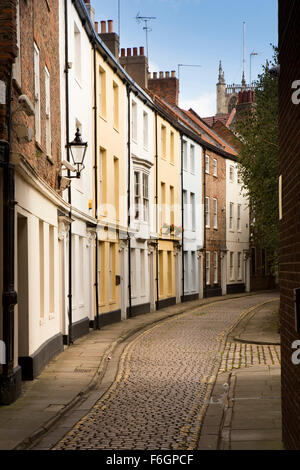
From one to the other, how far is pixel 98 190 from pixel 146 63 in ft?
39.5

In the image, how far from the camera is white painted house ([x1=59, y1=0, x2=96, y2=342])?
17.5 meters

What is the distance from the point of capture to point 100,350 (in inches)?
636

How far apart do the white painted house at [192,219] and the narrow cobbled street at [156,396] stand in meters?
16.2

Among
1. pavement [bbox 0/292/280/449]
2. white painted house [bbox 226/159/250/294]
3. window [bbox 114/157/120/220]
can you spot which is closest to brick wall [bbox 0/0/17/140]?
pavement [bbox 0/292/280/449]

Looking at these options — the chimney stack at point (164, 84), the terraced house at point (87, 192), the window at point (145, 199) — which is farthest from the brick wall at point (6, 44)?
the chimney stack at point (164, 84)

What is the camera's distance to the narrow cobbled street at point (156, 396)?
8117mm

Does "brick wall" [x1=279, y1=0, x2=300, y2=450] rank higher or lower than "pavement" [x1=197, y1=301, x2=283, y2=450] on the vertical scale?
higher

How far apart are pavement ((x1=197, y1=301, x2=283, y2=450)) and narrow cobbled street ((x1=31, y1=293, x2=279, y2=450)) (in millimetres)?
175

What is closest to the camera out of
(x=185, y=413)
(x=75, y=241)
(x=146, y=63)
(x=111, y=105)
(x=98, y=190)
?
(x=185, y=413)

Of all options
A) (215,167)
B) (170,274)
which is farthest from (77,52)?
(215,167)

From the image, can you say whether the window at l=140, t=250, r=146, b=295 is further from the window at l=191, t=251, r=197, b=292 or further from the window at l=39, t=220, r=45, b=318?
the window at l=39, t=220, r=45, b=318

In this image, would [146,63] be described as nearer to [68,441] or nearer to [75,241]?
[75,241]

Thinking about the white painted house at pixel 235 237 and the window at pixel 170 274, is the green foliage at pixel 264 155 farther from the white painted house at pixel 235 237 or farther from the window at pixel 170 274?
the white painted house at pixel 235 237
